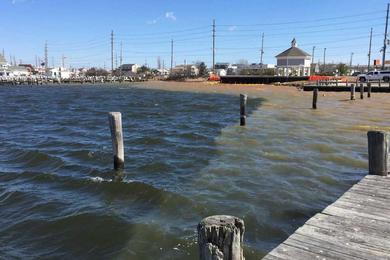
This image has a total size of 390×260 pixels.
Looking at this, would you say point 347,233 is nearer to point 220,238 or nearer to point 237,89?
point 220,238

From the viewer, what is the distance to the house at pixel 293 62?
94812mm

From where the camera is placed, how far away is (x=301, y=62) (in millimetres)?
97188

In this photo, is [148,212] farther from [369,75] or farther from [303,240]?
[369,75]

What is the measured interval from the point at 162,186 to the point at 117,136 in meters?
2.33

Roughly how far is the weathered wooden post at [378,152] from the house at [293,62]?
86484 mm

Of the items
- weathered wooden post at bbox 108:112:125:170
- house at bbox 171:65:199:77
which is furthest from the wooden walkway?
Result: house at bbox 171:65:199:77

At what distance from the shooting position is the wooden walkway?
5176 millimetres

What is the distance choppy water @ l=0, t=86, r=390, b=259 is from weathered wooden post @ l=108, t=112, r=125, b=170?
383mm

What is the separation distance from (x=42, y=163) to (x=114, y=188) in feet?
14.9

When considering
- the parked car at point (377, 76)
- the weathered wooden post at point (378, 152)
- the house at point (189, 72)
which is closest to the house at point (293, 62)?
the parked car at point (377, 76)

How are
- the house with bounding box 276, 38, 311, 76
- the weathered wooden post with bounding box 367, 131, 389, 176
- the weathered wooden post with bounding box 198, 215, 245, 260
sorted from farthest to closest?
1. the house with bounding box 276, 38, 311, 76
2. the weathered wooden post with bounding box 367, 131, 389, 176
3. the weathered wooden post with bounding box 198, 215, 245, 260

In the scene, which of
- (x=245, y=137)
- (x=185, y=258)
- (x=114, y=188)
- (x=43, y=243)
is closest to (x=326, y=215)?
(x=185, y=258)

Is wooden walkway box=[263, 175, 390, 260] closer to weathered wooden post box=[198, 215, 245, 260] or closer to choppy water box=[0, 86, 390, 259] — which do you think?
weathered wooden post box=[198, 215, 245, 260]

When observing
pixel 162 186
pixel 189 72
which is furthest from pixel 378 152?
pixel 189 72
